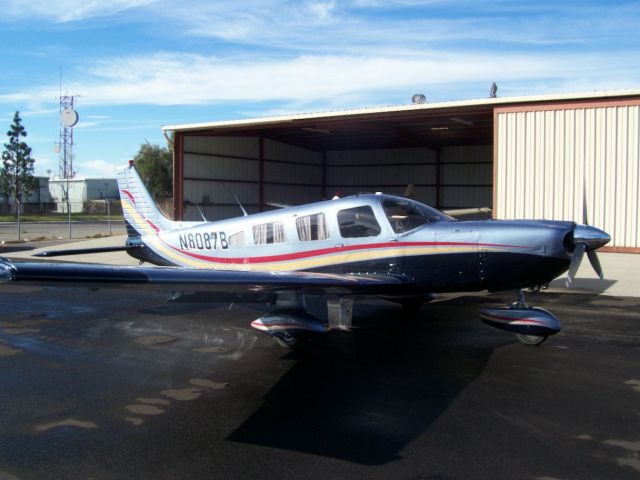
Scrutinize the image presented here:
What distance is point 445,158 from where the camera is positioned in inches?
1421

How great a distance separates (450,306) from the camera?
11.5 m

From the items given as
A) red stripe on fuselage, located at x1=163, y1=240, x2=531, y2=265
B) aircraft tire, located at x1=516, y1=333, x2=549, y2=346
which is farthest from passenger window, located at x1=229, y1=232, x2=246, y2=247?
aircraft tire, located at x1=516, y1=333, x2=549, y2=346

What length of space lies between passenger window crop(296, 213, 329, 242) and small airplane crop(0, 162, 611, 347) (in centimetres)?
2

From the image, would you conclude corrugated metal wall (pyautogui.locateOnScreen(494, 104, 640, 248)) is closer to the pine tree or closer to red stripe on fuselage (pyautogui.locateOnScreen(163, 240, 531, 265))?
red stripe on fuselage (pyautogui.locateOnScreen(163, 240, 531, 265))

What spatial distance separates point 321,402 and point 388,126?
77.9ft

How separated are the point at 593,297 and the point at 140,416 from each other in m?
10.0

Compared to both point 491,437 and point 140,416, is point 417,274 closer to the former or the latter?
point 491,437

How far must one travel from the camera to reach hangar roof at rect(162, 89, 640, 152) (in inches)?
789

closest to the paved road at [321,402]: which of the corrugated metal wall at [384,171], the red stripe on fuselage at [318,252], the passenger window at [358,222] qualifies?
the red stripe on fuselage at [318,252]

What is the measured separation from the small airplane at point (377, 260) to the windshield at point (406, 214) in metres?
0.01

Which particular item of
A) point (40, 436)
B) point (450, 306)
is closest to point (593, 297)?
point (450, 306)

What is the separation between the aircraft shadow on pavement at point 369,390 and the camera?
4.88 metres

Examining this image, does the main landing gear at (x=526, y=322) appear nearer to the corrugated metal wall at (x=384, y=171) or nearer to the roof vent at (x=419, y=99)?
the roof vent at (x=419, y=99)

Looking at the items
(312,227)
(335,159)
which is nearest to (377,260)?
(312,227)
